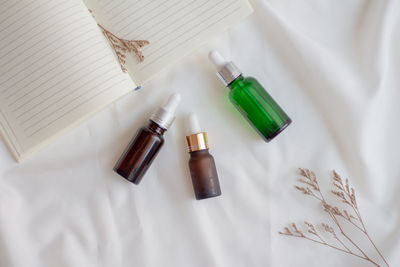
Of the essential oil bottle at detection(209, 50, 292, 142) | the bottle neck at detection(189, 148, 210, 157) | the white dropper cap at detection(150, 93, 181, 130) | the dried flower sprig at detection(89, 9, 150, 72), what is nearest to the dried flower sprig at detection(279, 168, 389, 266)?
the essential oil bottle at detection(209, 50, 292, 142)

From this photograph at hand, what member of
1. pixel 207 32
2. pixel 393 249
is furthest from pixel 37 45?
pixel 393 249

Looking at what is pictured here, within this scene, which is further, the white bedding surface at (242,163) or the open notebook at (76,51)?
the white bedding surface at (242,163)

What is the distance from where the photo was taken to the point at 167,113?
790mm

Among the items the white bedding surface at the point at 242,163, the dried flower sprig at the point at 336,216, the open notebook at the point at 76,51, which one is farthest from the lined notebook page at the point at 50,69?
the dried flower sprig at the point at 336,216

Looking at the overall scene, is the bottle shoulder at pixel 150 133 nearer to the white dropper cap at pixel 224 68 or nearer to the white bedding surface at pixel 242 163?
the white bedding surface at pixel 242 163

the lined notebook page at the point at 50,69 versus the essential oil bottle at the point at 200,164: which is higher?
the lined notebook page at the point at 50,69

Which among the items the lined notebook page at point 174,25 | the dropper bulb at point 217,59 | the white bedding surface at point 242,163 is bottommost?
the white bedding surface at point 242,163

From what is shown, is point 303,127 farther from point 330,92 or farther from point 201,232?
point 201,232

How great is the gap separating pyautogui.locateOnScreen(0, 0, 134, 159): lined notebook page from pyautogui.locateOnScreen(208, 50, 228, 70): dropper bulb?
21cm

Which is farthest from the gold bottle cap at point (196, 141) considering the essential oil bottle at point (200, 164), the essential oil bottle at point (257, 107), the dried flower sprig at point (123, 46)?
the dried flower sprig at point (123, 46)

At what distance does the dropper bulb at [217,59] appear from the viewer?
79cm

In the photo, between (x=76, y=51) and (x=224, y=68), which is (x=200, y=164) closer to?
(x=224, y=68)

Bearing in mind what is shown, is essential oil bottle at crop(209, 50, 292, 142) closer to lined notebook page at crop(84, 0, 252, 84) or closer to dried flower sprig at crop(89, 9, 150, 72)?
lined notebook page at crop(84, 0, 252, 84)

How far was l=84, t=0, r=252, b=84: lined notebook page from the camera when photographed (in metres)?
0.79
